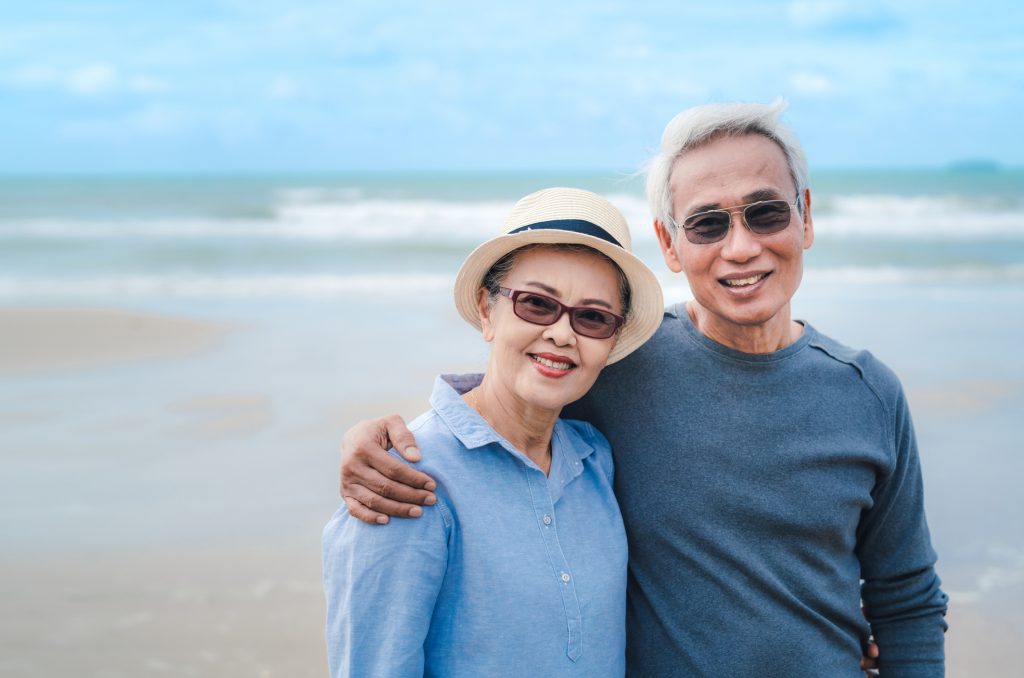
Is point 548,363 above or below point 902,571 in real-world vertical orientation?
above

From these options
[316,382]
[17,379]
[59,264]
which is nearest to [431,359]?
[316,382]

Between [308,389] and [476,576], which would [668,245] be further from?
[308,389]

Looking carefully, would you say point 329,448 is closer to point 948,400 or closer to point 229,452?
point 229,452

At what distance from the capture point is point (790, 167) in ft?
8.68

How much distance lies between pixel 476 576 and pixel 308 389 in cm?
660

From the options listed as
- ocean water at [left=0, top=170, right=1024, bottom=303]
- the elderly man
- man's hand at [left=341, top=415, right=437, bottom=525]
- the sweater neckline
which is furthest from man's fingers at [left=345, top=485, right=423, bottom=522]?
ocean water at [left=0, top=170, right=1024, bottom=303]

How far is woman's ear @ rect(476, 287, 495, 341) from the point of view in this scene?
2.40 metres

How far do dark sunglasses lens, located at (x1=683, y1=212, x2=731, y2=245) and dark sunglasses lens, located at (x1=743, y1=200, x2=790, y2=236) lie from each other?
6 centimetres

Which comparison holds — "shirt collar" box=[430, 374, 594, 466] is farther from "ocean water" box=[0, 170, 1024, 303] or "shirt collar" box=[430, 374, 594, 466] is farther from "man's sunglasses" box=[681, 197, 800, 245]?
"ocean water" box=[0, 170, 1024, 303]

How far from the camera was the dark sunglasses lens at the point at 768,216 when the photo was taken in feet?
8.39

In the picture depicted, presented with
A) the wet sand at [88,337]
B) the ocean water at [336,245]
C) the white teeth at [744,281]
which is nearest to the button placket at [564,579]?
the white teeth at [744,281]

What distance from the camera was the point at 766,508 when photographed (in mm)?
2455

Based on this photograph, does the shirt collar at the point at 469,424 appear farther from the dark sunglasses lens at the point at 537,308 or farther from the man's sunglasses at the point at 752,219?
the man's sunglasses at the point at 752,219

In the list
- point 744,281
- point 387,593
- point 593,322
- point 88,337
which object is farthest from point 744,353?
point 88,337
